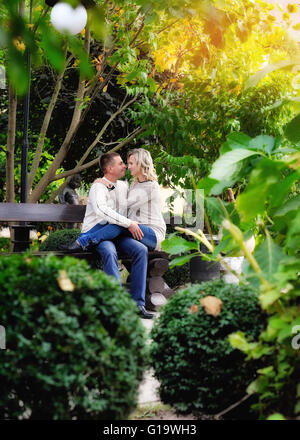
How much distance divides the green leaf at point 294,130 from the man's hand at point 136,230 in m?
2.74

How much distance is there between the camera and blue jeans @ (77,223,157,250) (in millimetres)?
5211

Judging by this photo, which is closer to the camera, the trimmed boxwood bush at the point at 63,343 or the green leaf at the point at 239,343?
the trimmed boxwood bush at the point at 63,343

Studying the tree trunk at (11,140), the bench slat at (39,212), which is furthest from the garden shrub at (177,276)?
the tree trunk at (11,140)

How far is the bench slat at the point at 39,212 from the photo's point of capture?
581 centimetres

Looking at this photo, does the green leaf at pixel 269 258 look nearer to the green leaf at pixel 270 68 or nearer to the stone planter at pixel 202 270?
the green leaf at pixel 270 68

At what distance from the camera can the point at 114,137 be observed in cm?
1032

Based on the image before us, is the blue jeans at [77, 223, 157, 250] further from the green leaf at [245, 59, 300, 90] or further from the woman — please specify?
the green leaf at [245, 59, 300, 90]

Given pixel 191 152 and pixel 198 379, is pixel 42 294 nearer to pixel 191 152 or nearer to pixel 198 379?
pixel 198 379

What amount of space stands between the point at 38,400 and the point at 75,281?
450mm

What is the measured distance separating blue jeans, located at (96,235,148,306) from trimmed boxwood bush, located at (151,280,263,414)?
2.79 meters

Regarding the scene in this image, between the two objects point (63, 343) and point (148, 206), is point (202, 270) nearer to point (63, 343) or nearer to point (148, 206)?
point (148, 206)

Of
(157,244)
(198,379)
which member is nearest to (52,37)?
(198,379)

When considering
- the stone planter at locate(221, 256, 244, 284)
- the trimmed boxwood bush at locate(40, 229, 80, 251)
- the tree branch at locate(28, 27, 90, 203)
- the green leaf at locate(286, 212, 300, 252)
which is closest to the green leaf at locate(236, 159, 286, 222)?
the green leaf at locate(286, 212, 300, 252)

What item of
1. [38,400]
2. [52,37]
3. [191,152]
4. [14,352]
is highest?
[191,152]
